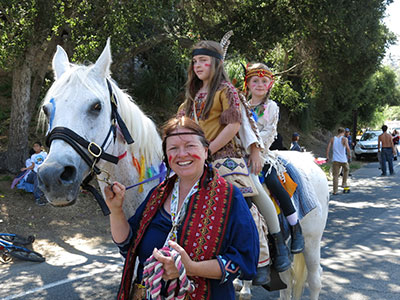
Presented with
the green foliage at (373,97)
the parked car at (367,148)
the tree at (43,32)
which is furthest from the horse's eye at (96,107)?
the green foliage at (373,97)

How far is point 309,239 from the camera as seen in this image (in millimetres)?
4023

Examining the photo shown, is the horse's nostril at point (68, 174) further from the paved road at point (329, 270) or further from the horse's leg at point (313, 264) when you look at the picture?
the paved road at point (329, 270)

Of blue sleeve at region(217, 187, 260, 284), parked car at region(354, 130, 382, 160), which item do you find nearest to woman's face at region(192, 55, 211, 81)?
blue sleeve at region(217, 187, 260, 284)

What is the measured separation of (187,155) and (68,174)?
68 cm

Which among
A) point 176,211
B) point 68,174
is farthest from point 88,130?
point 176,211

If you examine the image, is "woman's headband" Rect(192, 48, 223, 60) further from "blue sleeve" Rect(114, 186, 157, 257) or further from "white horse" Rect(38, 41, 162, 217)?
"blue sleeve" Rect(114, 186, 157, 257)

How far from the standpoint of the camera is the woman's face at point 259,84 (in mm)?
3629

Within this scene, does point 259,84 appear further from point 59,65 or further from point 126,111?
point 59,65

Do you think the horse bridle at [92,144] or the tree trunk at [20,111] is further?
the tree trunk at [20,111]

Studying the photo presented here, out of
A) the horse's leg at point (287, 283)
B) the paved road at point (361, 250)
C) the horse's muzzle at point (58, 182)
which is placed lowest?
the paved road at point (361, 250)

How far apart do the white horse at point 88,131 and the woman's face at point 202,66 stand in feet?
1.78

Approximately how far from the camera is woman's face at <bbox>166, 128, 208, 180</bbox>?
1.99 metres

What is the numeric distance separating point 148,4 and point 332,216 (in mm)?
6870

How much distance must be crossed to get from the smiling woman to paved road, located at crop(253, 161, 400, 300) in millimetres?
3277
